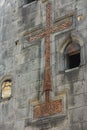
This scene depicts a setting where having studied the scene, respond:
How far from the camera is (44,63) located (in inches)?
576

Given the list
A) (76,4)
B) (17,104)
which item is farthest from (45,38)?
(17,104)

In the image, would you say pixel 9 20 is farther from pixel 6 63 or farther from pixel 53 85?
pixel 53 85

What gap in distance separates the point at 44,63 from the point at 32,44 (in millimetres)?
1160

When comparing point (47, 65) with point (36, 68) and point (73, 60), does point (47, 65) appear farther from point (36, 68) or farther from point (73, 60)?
point (73, 60)

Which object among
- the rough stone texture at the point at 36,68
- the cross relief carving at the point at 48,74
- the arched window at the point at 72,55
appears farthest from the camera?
the arched window at the point at 72,55

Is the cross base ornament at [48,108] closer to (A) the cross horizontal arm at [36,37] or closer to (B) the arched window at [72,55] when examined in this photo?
(B) the arched window at [72,55]

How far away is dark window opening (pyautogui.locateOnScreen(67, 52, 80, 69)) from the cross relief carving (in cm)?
76

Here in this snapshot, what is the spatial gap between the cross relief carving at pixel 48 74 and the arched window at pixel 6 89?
5.44 feet


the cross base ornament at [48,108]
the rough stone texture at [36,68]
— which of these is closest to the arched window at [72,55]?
the rough stone texture at [36,68]

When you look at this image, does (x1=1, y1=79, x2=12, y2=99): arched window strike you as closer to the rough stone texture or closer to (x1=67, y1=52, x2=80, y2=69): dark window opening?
the rough stone texture

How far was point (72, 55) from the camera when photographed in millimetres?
14234

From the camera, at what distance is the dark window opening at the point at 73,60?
14.1 metres

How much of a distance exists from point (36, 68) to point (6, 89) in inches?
65.7

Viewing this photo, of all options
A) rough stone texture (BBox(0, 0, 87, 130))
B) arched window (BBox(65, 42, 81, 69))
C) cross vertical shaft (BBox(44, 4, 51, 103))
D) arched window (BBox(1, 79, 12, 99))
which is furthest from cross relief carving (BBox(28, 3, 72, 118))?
arched window (BBox(1, 79, 12, 99))
